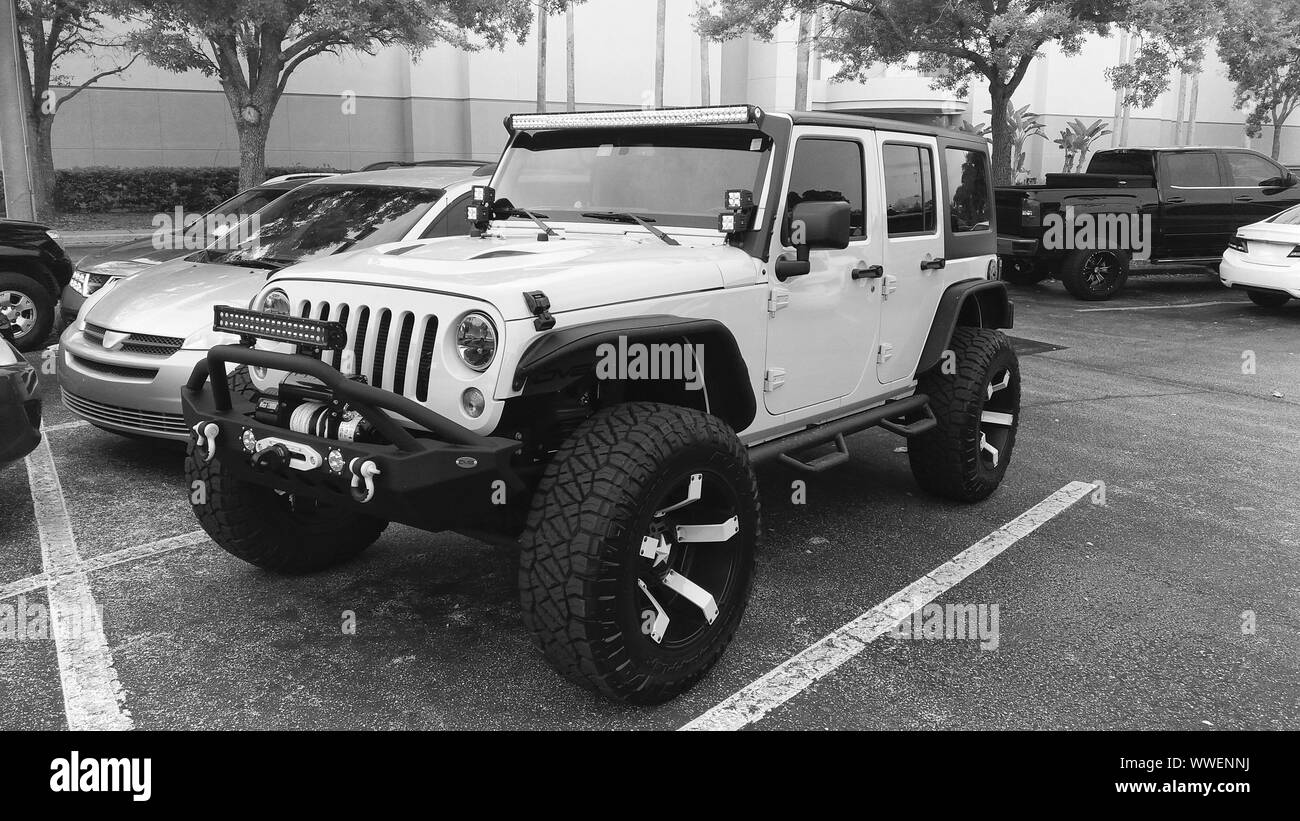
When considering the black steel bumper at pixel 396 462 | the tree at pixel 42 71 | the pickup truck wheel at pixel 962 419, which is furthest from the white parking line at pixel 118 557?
the tree at pixel 42 71

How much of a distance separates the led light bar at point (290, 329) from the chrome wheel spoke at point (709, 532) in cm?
129

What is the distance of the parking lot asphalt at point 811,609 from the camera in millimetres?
3537

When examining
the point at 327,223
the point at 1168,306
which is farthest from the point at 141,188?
the point at 1168,306

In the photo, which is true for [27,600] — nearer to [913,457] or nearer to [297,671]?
[297,671]

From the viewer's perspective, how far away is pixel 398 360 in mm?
3396

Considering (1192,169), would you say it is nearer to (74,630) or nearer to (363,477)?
(363,477)

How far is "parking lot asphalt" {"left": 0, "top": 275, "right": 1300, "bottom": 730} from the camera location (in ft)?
11.6

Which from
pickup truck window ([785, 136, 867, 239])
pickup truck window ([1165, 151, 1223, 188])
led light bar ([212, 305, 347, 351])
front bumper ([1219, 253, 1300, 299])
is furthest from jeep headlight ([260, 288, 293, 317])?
pickup truck window ([1165, 151, 1223, 188])

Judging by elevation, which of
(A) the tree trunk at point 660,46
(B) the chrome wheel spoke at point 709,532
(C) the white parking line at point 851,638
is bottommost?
(C) the white parking line at point 851,638

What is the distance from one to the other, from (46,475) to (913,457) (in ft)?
15.6

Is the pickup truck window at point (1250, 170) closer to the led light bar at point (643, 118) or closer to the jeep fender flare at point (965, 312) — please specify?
the jeep fender flare at point (965, 312)

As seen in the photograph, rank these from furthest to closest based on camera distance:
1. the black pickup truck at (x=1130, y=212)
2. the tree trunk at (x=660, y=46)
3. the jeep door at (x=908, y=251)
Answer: the tree trunk at (x=660, y=46) < the black pickup truck at (x=1130, y=212) < the jeep door at (x=908, y=251)
